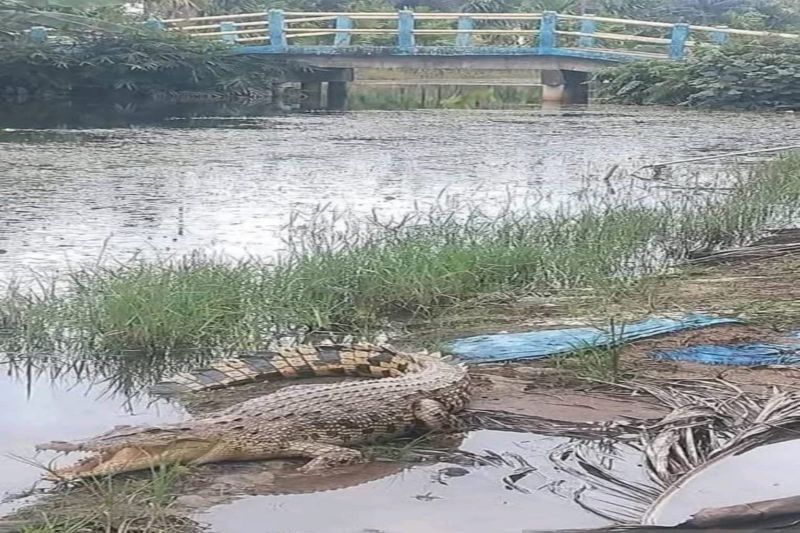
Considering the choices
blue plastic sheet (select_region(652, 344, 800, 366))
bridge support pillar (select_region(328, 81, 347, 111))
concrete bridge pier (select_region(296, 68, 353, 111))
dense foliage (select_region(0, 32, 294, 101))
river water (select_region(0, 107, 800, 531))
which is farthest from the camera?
bridge support pillar (select_region(328, 81, 347, 111))

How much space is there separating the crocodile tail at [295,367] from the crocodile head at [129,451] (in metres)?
0.74

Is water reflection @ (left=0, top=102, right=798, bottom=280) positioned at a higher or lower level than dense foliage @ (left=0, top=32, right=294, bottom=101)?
lower

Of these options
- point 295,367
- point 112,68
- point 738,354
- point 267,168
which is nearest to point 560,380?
point 738,354

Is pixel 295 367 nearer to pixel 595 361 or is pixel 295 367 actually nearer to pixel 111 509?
pixel 595 361

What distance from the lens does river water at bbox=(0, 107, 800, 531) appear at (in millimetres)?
3512

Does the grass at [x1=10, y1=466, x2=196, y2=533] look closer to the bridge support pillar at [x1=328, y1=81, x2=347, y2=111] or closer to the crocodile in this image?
the crocodile

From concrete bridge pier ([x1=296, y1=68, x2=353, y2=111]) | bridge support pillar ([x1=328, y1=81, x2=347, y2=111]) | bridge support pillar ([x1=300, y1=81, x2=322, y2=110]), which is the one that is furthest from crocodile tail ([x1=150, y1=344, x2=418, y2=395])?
bridge support pillar ([x1=328, y1=81, x2=347, y2=111])

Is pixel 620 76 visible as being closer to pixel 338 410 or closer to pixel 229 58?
pixel 229 58

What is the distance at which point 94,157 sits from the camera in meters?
10.2

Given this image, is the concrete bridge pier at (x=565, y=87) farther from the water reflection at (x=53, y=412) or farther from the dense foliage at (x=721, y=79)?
the water reflection at (x=53, y=412)

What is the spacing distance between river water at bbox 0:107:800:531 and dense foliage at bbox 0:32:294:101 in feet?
11.2

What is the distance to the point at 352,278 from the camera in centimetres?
457

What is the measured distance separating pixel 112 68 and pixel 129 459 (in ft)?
56.4

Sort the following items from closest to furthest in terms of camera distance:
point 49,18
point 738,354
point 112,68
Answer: point 738,354
point 49,18
point 112,68
